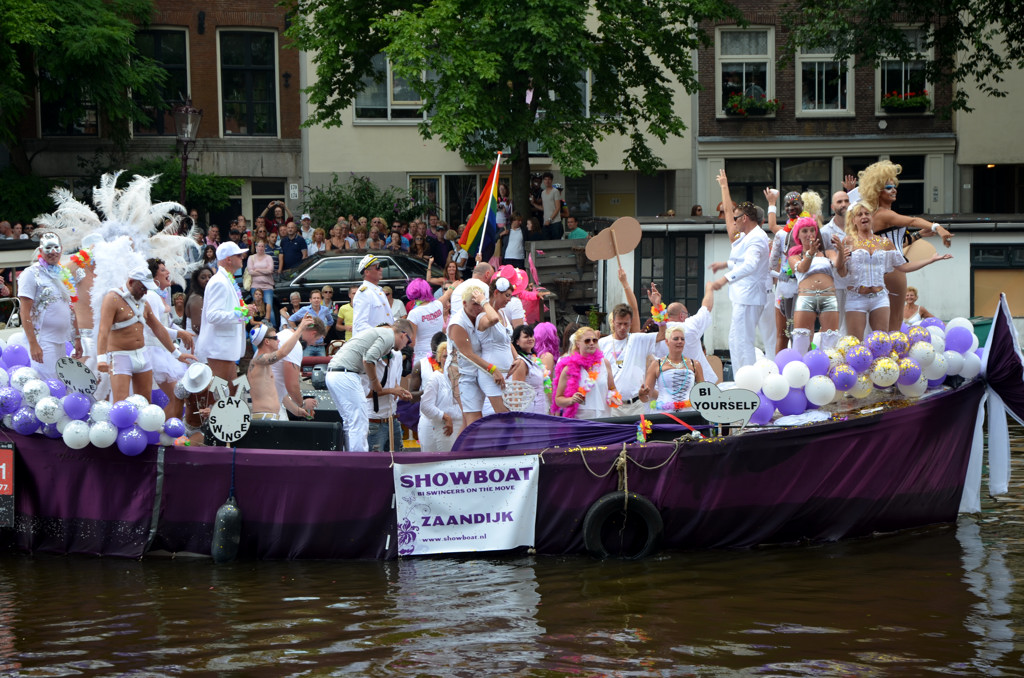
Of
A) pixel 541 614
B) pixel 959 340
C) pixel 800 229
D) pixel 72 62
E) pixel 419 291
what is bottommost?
pixel 541 614

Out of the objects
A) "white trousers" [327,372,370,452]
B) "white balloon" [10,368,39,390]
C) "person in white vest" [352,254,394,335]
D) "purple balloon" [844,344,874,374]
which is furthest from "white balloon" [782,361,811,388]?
"white balloon" [10,368,39,390]

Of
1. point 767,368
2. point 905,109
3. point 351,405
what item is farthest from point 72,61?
point 767,368

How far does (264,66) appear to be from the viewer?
2744 cm

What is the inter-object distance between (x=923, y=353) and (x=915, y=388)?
0.86 ft

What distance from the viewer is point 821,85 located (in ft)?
91.9

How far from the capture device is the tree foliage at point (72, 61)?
23.4 metres

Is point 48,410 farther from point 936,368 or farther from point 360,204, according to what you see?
point 360,204

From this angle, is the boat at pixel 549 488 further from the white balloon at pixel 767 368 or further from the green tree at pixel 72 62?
the green tree at pixel 72 62

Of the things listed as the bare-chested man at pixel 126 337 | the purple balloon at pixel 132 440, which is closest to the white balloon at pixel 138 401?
the purple balloon at pixel 132 440

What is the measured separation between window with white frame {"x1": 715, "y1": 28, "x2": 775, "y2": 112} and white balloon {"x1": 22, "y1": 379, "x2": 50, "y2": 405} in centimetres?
2097

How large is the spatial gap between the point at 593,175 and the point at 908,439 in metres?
20.2

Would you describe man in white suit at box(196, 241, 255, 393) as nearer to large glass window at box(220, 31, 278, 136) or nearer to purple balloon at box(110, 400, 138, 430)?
purple balloon at box(110, 400, 138, 430)

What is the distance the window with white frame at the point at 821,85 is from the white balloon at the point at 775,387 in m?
20.0

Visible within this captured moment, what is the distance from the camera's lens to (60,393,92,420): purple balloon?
9.05 m
